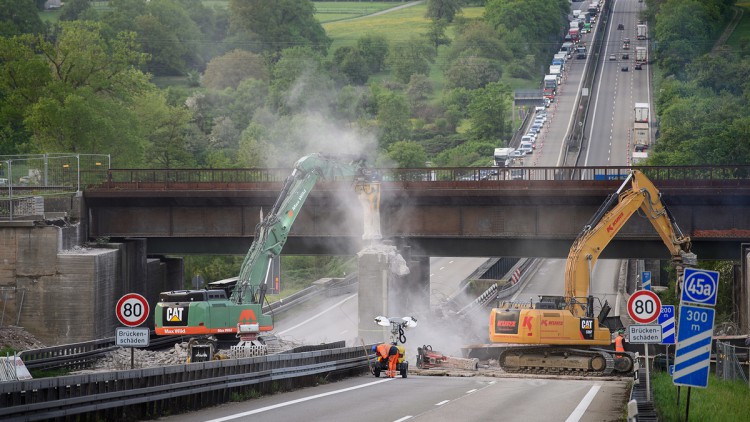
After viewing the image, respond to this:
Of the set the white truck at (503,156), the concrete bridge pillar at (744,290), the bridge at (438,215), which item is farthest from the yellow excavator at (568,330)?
the white truck at (503,156)

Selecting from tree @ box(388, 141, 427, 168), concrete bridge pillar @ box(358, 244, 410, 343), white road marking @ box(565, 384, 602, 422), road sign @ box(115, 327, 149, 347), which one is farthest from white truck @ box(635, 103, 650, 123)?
road sign @ box(115, 327, 149, 347)

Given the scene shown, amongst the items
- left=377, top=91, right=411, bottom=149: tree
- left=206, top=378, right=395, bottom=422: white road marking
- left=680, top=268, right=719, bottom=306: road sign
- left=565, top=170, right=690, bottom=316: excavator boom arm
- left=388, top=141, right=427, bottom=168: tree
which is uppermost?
left=377, top=91, right=411, bottom=149: tree

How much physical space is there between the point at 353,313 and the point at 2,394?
60.8 meters

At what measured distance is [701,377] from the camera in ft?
78.8

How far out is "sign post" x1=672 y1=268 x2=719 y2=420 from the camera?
23.8 meters

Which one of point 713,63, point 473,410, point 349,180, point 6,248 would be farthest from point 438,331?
point 713,63

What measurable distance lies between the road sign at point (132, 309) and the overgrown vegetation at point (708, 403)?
42.3 ft

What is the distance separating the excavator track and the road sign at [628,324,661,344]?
14.4 m

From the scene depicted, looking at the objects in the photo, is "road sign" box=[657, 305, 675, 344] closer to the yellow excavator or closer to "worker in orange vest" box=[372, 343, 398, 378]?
the yellow excavator

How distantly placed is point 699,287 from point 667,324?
14.8m

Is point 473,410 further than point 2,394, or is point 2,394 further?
point 473,410

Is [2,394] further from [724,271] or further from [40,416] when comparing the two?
[724,271]

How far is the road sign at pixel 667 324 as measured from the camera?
37.6 metres

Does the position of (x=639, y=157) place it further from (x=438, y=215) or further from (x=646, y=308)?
(x=646, y=308)
